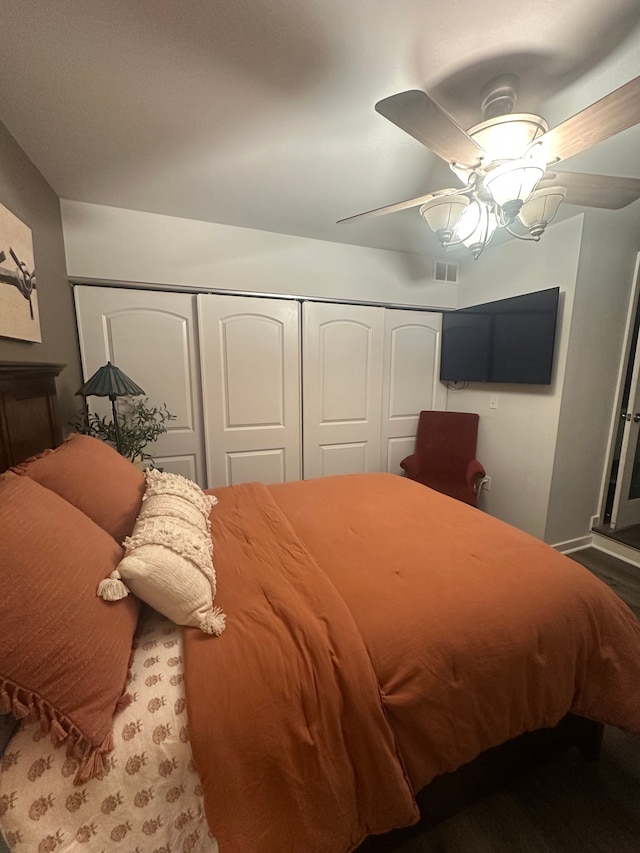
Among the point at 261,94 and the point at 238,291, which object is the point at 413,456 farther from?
the point at 261,94

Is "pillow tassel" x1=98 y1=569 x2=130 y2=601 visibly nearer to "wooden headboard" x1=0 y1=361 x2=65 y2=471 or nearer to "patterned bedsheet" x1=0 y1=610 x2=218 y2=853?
"patterned bedsheet" x1=0 y1=610 x2=218 y2=853

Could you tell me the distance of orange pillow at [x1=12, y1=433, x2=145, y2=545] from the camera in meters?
1.08

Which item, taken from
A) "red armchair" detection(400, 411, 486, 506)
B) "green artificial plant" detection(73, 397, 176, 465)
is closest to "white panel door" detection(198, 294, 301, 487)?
"green artificial plant" detection(73, 397, 176, 465)

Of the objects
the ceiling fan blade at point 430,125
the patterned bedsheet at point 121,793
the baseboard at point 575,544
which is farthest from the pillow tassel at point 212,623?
the baseboard at point 575,544

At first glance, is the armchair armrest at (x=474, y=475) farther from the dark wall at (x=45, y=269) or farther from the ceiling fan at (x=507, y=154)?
the dark wall at (x=45, y=269)

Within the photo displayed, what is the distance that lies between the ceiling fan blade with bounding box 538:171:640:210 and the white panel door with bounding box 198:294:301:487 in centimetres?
174

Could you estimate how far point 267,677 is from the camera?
76 centimetres

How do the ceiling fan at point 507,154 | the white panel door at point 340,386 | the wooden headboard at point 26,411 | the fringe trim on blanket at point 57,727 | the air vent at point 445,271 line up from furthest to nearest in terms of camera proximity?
the air vent at point 445,271, the white panel door at point 340,386, the wooden headboard at point 26,411, the ceiling fan at point 507,154, the fringe trim on blanket at point 57,727

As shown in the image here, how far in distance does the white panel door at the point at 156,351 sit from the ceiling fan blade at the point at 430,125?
5.94ft

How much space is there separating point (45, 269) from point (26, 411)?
0.92 metres

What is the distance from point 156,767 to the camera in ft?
2.14

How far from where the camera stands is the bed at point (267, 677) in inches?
24.5

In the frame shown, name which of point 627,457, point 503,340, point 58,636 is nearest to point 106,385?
point 58,636

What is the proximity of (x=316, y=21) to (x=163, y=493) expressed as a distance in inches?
63.6
